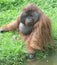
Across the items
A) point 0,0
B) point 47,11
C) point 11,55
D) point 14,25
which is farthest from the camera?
point 0,0

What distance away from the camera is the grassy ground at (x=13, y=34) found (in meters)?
5.67

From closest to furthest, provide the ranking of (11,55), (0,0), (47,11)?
(11,55) → (47,11) → (0,0)

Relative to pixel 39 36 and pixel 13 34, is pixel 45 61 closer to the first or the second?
pixel 39 36

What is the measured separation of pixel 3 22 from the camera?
7133mm

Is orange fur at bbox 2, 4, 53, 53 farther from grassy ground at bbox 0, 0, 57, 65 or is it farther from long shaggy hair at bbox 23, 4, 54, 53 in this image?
grassy ground at bbox 0, 0, 57, 65

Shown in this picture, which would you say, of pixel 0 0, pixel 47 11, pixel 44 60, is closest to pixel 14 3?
pixel 0 0

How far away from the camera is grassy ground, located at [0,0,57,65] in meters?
5.67

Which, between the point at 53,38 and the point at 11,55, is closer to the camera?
the point at 11,55

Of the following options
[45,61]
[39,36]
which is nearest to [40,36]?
[39,36]

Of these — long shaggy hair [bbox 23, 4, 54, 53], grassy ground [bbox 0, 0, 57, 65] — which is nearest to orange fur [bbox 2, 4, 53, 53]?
long shaggy hair [bbox 23, 4, 54, 53]

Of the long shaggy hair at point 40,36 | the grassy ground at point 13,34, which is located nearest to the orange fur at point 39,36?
the long shaggy hair at point 40,36

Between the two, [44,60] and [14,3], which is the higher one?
[14,3]

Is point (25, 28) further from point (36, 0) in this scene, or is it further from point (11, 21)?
point (36, 0)

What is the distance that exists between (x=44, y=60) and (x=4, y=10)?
2349 millimetres
